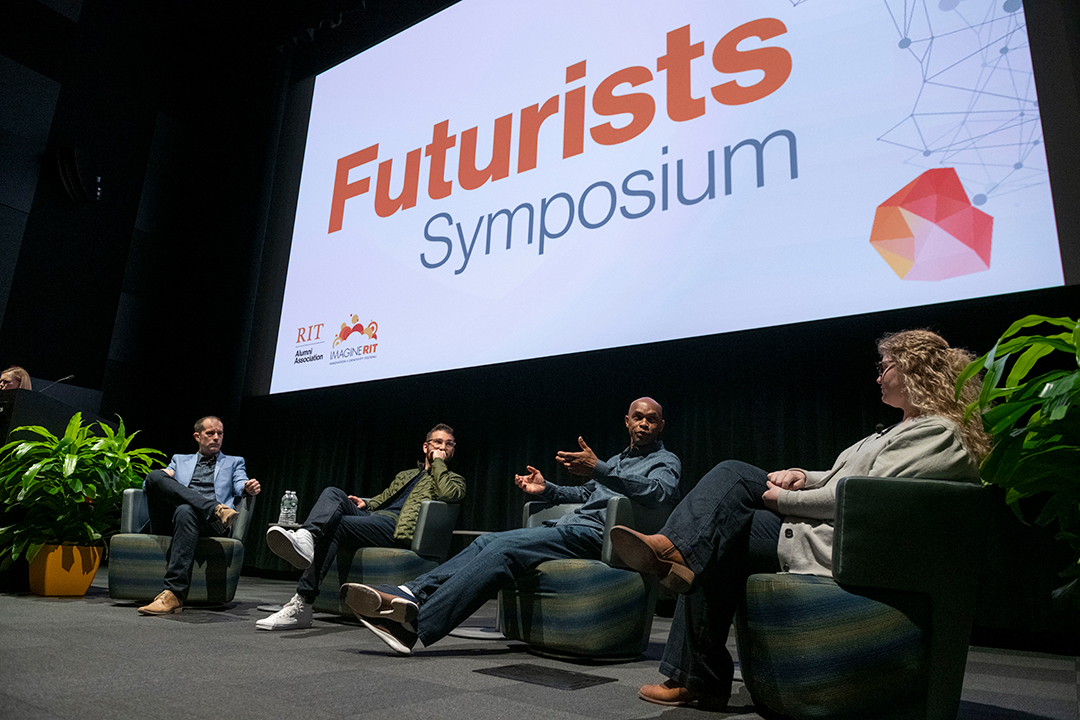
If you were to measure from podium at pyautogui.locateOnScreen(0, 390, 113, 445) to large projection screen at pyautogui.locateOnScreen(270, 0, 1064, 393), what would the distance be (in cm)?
132

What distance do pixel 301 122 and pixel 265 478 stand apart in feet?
9.38

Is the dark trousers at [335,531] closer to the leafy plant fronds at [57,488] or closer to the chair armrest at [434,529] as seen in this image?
the chair armrest at [434,529]

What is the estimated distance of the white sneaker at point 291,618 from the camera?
2.42 meters

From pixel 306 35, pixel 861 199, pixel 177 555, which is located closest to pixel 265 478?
pixel 177 555

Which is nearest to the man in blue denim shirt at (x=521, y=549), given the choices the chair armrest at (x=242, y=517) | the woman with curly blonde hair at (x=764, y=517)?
the woman with curly blonde hair at (x=764, y=517)

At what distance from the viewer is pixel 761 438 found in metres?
3.38

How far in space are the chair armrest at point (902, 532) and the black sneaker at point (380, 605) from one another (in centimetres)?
111

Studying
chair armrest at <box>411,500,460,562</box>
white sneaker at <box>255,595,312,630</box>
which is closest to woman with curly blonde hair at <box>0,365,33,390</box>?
white sneaker at <box>255,595,312,630</box>

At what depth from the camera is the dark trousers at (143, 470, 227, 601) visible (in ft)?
9.45

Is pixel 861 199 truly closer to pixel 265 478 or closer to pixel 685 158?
pixel 685 158

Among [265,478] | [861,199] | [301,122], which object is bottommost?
[265,478]

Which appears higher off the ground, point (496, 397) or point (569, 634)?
point (496, 397)

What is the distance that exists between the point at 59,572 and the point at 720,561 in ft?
10.6

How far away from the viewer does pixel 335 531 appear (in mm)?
2699
